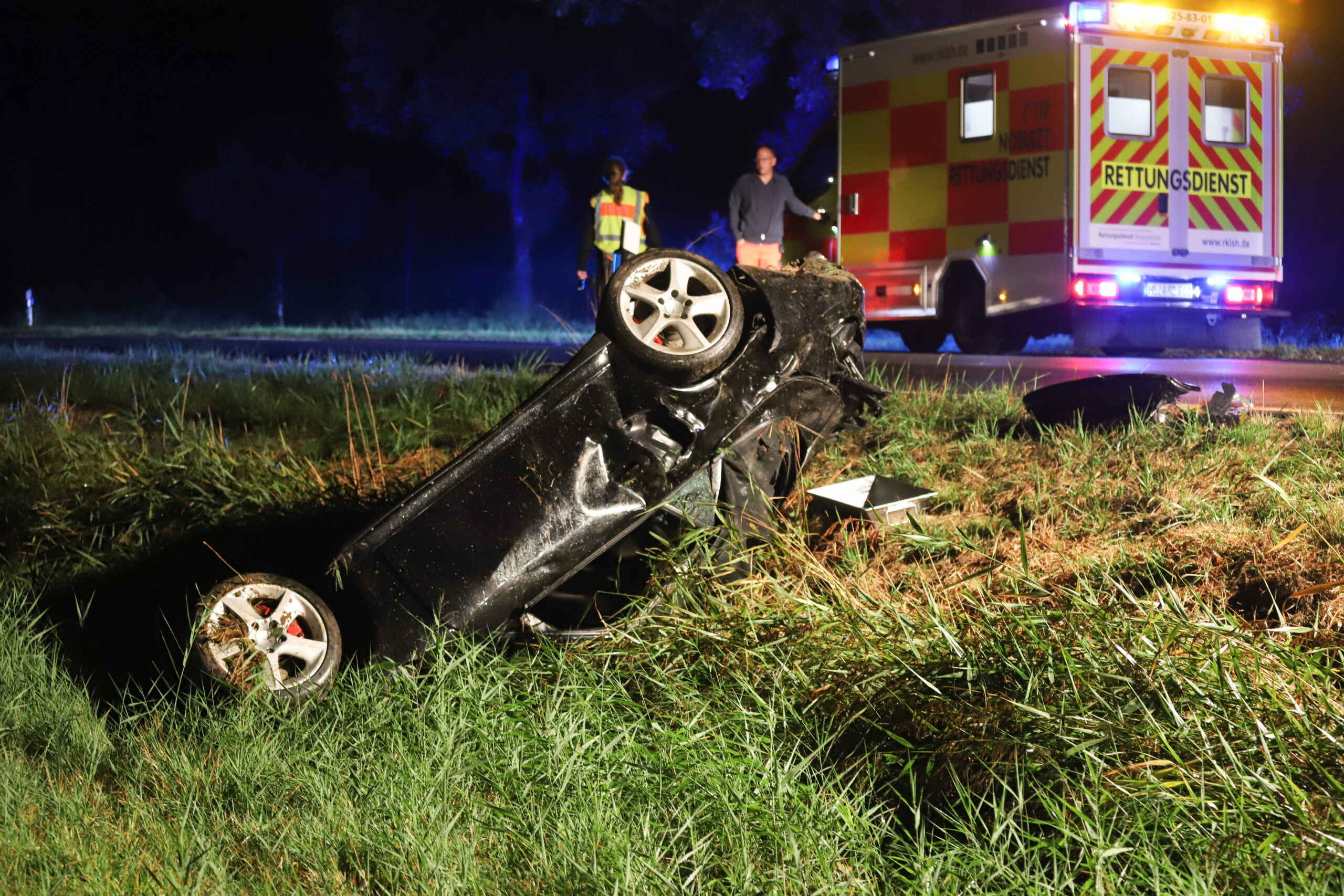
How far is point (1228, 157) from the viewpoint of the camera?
1084 cm

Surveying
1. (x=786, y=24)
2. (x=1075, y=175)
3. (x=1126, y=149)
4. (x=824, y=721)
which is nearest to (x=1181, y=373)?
(x=1075, y=175)

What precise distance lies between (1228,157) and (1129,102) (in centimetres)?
125

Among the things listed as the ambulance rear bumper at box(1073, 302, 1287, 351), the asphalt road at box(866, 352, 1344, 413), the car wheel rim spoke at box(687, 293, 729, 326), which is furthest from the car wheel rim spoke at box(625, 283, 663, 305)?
the ambulance rear bumper at box(1073, 302, 1287, 351)

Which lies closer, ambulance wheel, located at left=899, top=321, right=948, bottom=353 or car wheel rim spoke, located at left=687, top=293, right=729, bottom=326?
car wheel rim spoke, located at left=687, top=293, right=729, bottom=326

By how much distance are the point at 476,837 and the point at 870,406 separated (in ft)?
7.28

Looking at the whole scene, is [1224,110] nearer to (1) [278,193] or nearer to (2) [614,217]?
(2) [614,217]

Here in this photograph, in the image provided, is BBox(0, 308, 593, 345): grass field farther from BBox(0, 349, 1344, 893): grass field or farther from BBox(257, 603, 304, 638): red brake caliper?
BBox(257, 603, 304, 638): red brake caliper

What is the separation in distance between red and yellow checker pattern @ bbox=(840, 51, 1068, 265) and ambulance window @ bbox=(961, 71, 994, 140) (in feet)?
0.15

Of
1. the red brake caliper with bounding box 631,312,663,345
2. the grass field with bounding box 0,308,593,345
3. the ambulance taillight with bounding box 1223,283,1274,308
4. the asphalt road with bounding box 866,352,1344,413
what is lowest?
the asphalt road with bounding box 866,352,1344,413

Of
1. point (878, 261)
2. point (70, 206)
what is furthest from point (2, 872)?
point (70, 206)

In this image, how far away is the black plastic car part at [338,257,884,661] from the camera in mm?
3381

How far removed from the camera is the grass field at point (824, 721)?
→ 2.24 meters

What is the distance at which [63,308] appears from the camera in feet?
114

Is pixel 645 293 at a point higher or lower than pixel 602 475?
higher
